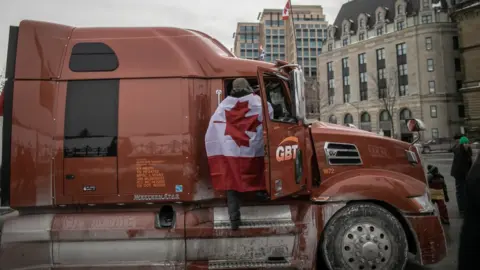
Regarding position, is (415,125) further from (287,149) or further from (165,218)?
(165,218)

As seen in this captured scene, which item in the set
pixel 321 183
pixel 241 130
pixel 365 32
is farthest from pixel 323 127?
pixel 365 32

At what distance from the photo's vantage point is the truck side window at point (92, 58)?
530 cm

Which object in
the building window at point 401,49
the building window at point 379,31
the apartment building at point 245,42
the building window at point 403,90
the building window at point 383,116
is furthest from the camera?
the building window at point 379,31

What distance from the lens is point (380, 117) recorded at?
74438mm

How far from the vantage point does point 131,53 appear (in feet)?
17.6

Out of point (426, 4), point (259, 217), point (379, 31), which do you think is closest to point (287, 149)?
point (259, 217)

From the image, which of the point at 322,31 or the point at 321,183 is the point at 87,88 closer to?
the point at 321,183

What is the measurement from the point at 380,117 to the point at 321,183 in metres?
73.3

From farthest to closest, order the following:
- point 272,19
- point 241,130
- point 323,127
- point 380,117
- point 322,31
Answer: point 322,31
point 272,19
point 380,117
point 323,127
point 241,130

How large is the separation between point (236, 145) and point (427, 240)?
2.64m

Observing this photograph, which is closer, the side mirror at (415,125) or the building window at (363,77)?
the side mirror at (415,125)

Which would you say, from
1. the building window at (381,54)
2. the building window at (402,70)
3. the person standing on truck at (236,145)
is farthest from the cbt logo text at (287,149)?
the building window at (381,54)

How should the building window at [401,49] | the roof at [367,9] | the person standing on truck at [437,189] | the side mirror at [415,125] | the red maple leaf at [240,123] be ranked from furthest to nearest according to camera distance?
the roof at [367,9] → the building window at [401,49] → the person standing on truck at [437,189] → the side mirror at [415,125] → the red maple leaf at [240,123]

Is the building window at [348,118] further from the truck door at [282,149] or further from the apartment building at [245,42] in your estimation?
the truck door at [282,149]
